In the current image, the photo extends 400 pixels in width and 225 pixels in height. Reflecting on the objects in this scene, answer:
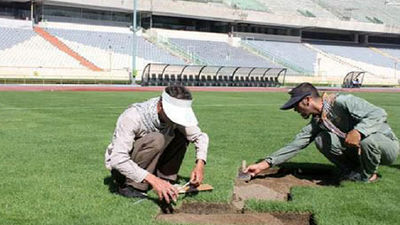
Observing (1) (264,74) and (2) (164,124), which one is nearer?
(2) (164,124)

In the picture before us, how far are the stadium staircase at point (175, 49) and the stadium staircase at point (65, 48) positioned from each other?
30.7 ft

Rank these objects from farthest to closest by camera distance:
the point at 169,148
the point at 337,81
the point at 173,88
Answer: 1. the point at 337,81
2. the point at 169,148
3. the point at 173,88

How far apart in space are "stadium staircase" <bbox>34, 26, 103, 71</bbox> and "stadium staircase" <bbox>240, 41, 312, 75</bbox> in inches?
787

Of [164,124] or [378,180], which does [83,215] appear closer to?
[164,124]

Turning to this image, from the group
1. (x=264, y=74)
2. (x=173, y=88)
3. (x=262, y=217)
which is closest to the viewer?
(x=173, y=88)

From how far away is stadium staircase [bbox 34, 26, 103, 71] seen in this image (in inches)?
1695

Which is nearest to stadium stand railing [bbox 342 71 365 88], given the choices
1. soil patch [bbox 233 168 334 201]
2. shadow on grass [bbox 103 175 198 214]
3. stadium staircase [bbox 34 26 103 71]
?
stadium staircase [bbox 34 26 103 71]

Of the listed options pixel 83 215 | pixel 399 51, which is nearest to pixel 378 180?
pixel 83 215

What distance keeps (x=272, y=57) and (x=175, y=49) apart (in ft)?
36.7

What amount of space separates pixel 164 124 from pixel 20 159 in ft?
11.2

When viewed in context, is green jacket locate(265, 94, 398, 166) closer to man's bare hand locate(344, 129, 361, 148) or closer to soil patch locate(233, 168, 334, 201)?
man's bare hand locate(344, 129, 361, 148)

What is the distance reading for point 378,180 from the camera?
643 cm

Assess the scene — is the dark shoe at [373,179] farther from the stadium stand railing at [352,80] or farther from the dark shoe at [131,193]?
the stadium stand railing at [352,80]

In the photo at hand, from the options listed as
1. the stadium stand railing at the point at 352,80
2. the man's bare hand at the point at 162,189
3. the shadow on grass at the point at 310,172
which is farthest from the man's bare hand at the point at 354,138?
the stadium stand railing at the point at 352,80
